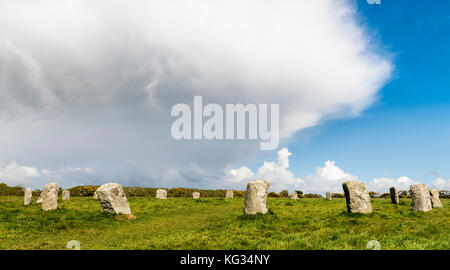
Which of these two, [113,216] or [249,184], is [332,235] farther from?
[113,216]

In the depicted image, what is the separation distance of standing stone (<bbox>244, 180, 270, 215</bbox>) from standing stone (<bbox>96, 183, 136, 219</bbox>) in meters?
8.29

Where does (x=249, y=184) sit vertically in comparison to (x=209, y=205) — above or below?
above

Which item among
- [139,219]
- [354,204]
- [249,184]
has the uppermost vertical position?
[249,184]

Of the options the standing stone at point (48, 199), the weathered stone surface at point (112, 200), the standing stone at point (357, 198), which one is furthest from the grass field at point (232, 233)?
the standing stone at point (48, 199)

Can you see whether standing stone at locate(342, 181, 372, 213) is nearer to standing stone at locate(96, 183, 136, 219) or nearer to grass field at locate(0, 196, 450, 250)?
grass field at locate(0, 196, 450, 250)

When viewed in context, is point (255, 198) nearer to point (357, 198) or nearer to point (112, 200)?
point (357, 198)

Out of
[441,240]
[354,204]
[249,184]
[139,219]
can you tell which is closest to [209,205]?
[139,219]

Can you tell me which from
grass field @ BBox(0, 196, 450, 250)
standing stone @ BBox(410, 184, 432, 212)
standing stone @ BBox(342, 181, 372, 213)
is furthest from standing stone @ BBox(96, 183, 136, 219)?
standing stone @ BBox(410, 184, 432, 212)

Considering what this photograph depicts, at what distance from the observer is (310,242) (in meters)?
8.55

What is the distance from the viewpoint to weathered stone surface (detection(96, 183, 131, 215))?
17688 mm

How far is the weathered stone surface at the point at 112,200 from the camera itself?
58.0 feet

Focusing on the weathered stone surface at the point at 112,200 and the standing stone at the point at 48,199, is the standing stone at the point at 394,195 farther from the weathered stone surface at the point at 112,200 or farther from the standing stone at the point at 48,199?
the standing stone at the point at 48,199
